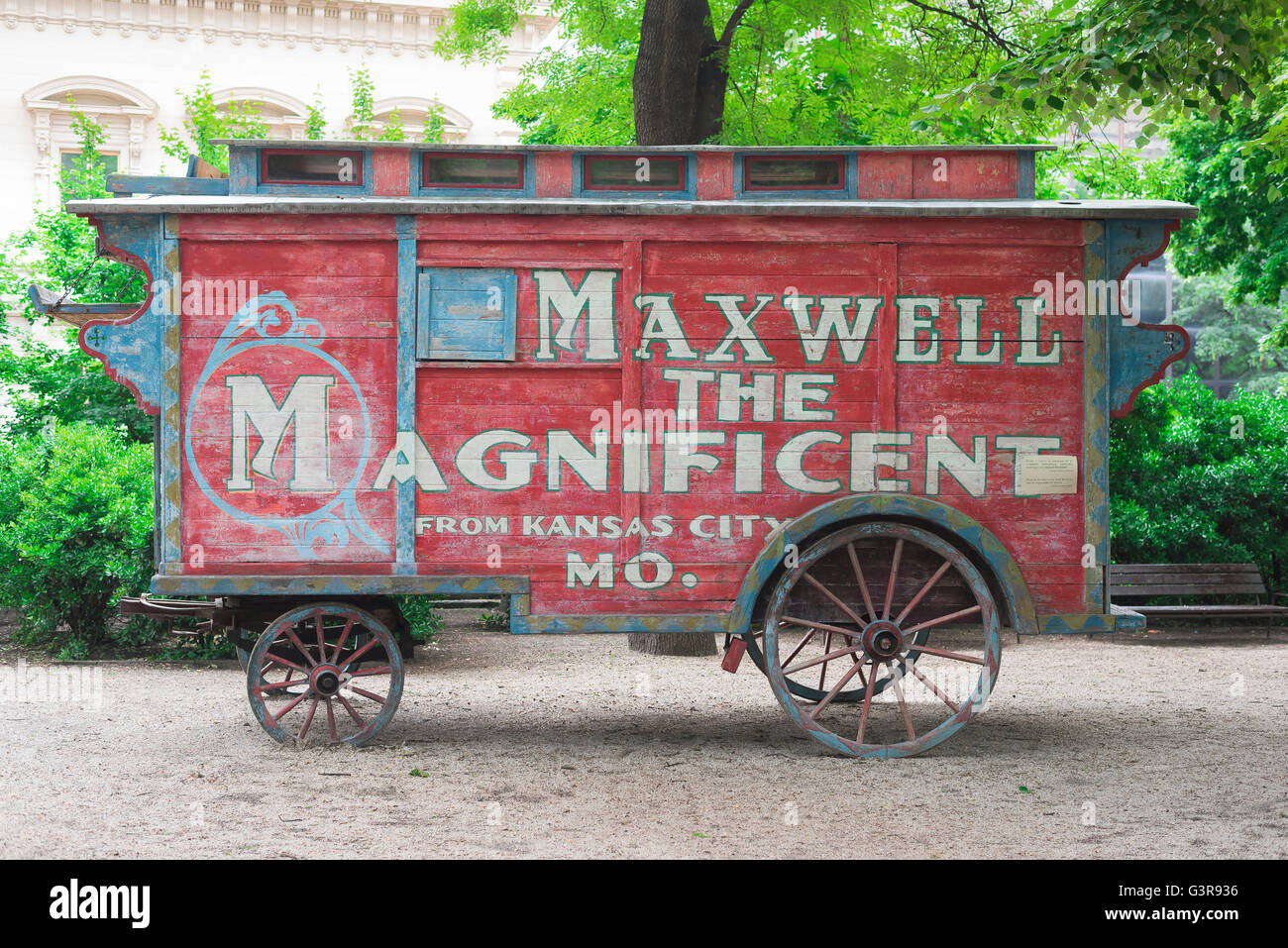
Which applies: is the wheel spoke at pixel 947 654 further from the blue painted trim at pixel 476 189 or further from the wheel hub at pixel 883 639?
the blue painted trim at pixel 476 189

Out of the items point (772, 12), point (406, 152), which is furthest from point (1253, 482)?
point (406, 152)

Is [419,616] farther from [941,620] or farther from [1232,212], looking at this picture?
[1232,212]

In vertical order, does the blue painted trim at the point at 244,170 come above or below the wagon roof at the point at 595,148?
below

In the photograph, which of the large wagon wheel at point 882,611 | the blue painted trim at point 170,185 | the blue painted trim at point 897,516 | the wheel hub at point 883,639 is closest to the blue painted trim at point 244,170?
the blue painted trim at point 170,185

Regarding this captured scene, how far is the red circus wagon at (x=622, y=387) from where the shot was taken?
600cm

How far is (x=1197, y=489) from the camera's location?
40.3ft

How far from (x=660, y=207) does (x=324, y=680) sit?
10.4ft

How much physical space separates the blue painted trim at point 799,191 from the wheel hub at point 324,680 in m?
3.46

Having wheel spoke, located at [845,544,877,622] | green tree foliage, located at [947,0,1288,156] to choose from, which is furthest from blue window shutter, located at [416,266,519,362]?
green tree foliage, located at [947,0,1288,156]

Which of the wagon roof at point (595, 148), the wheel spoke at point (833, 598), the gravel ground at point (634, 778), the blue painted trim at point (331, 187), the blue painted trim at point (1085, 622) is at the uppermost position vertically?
the wagon roof at point (595, 148)

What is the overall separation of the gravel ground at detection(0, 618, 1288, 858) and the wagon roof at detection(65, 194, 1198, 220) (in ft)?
9.84

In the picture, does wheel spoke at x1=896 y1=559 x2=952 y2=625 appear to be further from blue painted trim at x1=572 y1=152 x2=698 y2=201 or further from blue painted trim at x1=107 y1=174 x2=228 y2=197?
blue painted trim at x1=107 y1=174 x2=228 y2=197

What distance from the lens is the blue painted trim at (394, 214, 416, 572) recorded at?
19.7ft

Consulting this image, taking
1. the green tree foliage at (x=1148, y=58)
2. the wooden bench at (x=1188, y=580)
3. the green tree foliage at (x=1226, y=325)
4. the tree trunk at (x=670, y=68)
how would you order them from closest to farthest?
the green tree foliage at (x=1148, y=58)
the tree trunk at (x=670, y=68)
the wooden bench at (x=1188, y=580)
the green tree foliage at (x=1226, y=325)
